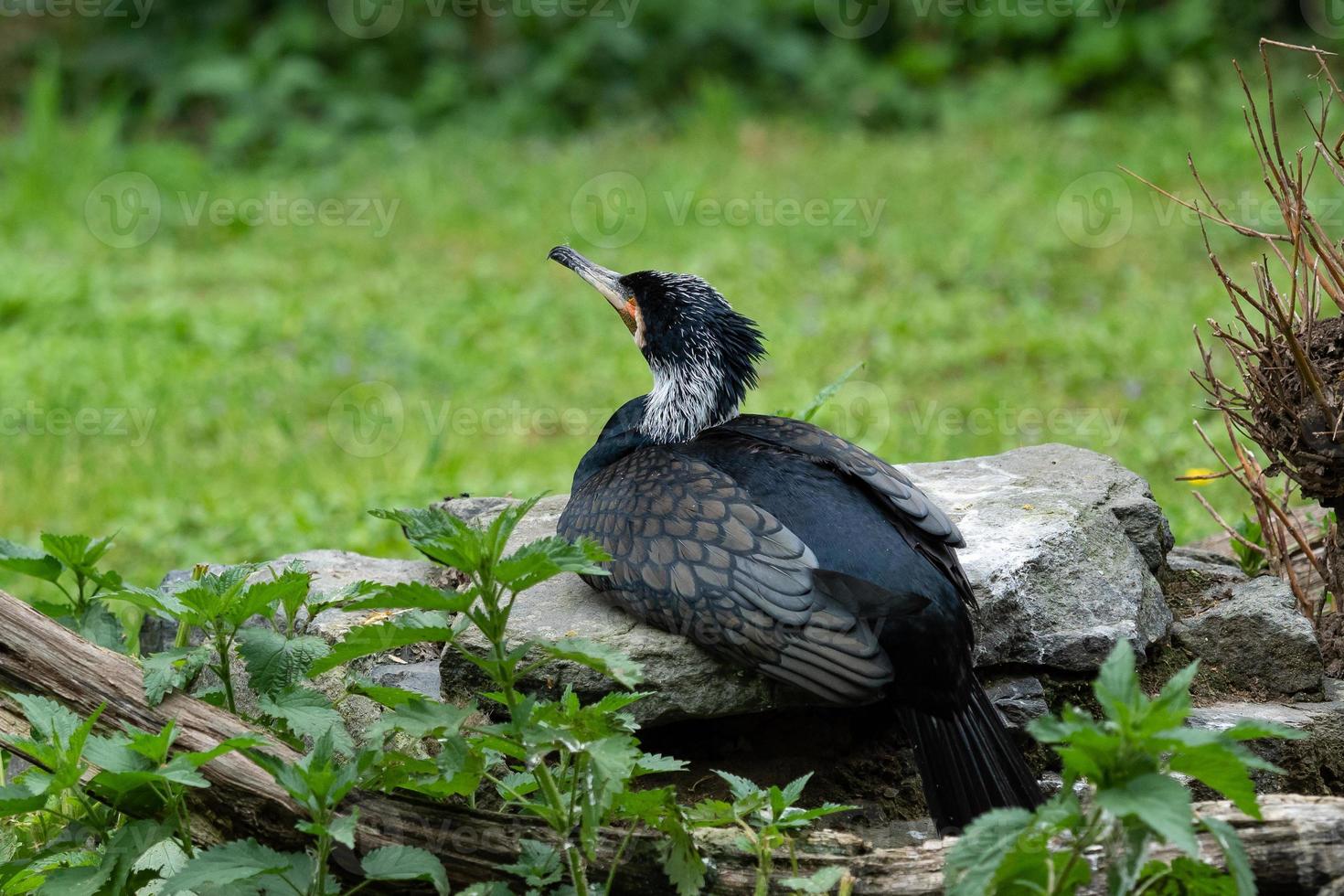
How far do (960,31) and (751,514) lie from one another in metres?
8.86

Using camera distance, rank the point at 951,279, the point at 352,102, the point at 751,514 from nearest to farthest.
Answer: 1. the point at 751,514
2. the point at 951,279
3. the point at 352,102

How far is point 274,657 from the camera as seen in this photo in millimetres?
2973

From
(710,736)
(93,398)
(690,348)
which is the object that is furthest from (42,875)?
(93,398)

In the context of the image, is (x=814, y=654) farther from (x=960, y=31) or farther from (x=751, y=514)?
(x=960, y=31)

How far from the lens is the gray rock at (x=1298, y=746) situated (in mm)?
3518

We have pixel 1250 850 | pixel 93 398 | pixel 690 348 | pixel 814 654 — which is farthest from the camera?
pixel 93 398

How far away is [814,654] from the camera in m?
3.19
